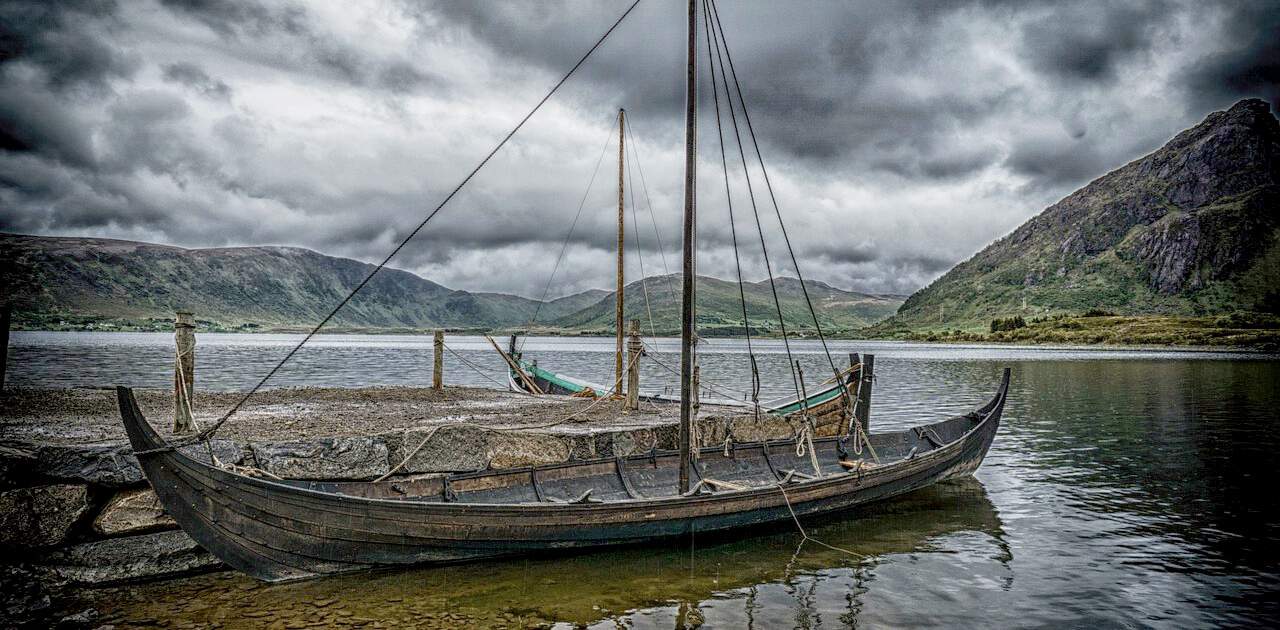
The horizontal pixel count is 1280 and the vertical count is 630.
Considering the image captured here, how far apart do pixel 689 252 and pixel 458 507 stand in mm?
5778

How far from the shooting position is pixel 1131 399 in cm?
3416

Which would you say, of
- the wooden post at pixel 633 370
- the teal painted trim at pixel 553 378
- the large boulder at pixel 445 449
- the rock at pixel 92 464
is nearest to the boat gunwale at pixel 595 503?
the large boulder at pixel 445 449

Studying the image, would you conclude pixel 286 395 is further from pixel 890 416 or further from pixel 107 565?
pixel 890 416

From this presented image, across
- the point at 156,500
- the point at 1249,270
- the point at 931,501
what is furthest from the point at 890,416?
the point at 1249,270

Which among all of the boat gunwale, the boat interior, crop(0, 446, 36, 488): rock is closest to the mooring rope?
the boat gunwale

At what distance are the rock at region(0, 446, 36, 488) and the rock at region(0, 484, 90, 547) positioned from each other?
143mm

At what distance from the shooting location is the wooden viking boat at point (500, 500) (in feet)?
28.4

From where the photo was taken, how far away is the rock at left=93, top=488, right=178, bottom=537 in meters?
9.05

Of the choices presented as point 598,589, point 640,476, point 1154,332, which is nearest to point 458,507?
point 598,589

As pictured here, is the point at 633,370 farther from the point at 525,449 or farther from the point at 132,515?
the point at 132,515

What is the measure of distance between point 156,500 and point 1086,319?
167 metres

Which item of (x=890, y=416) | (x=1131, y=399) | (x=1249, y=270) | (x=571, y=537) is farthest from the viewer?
(x=1249, y=270)

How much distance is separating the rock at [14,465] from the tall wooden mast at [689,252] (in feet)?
30.8

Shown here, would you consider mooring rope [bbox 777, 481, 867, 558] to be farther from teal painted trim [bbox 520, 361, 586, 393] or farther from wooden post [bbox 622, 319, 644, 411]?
teal painted trim [bbox 520, 361, 586, 393]
